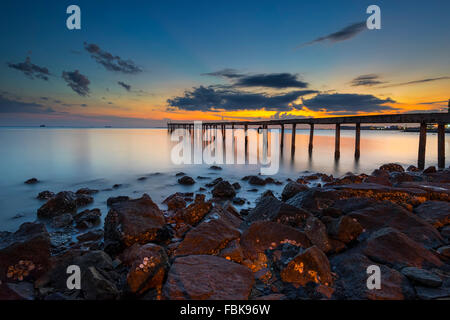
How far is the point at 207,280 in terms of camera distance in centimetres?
266

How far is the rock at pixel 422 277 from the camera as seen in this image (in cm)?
250

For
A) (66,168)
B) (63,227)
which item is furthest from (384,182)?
(66,168)

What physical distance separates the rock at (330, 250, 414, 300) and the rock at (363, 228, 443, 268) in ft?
0.77

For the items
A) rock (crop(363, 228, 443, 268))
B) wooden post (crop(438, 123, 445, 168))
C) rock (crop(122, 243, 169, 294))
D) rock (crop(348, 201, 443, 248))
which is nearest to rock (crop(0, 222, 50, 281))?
rock (crop(122, 243, 169, 294))

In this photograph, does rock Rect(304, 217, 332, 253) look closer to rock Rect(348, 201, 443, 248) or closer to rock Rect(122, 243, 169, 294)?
rock Rect(348, 201, 443, 248)

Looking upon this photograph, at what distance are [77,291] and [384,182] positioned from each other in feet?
26.4

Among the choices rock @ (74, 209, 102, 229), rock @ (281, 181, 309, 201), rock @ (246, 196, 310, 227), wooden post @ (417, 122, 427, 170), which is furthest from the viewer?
wooden post @ (417, 122, 427, 170)

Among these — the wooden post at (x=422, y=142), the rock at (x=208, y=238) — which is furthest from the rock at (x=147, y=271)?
the wooden post at (x=422, y=142)

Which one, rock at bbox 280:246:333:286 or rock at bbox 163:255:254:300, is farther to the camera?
rock at bbox 280:246:333:286

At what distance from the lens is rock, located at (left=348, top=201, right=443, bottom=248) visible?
3.61 meters

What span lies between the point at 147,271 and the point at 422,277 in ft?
10.8

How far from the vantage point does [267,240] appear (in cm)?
362

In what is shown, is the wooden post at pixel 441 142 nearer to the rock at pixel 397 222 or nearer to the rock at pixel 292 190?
the rock at pixel 292 190
